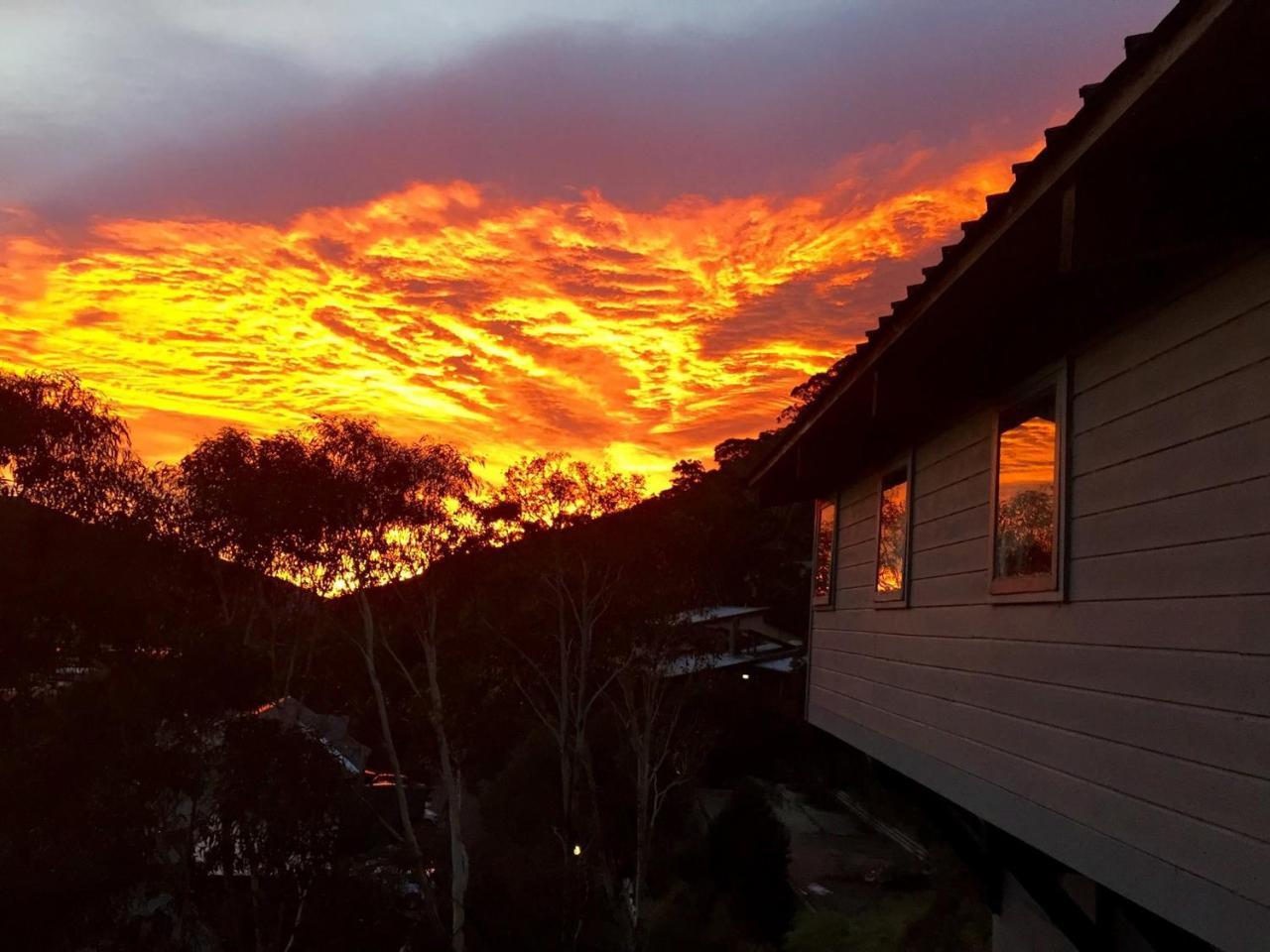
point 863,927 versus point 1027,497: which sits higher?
point 1027,497

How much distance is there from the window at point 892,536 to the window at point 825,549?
5.78 feet

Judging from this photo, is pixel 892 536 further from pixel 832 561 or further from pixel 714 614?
pixel 714 614

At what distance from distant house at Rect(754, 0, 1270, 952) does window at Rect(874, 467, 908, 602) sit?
717mm

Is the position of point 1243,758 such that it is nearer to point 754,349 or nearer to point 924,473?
point 924,473

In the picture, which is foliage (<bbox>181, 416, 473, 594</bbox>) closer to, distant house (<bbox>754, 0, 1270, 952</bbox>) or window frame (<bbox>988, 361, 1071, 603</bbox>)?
distant house (<bbox>754, 0, 1270, 952</bbox>)

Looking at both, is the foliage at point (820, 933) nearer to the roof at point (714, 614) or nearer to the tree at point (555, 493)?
the roof at point (714, 614)

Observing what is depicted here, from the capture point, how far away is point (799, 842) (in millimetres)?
27469

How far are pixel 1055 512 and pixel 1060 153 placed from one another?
6.60 ft

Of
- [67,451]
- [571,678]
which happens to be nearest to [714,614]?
[571,678]

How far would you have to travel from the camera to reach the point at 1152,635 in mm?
4262

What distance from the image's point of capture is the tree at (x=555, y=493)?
31.5m

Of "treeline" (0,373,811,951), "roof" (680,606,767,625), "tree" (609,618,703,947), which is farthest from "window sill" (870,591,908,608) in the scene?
"roof" (680,606,767,625)

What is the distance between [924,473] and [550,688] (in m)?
22.8

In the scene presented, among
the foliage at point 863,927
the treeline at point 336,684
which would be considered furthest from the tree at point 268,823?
the foliage at point 863,927
